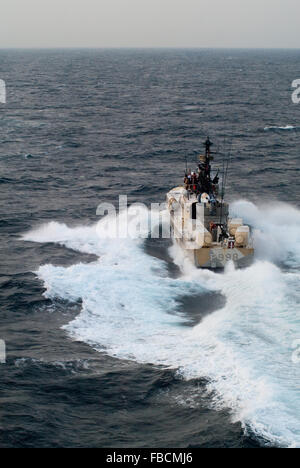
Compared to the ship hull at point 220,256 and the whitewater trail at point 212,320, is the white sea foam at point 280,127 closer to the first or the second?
the whitewater trail at point 212,320

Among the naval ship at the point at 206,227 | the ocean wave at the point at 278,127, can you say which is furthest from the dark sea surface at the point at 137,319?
the ocean wave at the point at 278,127

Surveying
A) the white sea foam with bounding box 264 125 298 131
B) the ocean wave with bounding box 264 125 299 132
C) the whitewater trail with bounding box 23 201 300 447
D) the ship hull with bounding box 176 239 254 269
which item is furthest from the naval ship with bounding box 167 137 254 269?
the white sea foam with bounding box 264 125 298 131

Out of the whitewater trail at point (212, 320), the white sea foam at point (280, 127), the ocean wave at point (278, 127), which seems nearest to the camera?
the whitewater trail at point (212, 320)

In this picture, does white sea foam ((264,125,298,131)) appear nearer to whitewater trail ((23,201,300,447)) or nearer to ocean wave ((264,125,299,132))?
ocean wave ((264,125,299,132))

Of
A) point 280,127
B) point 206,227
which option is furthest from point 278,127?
point 206,227
